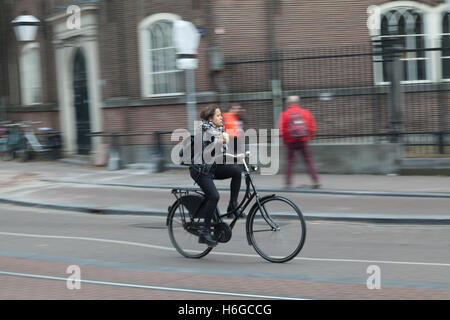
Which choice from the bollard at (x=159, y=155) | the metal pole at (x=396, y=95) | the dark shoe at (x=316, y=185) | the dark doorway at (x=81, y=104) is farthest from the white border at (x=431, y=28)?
the dark doorway at (x=81, y=104)

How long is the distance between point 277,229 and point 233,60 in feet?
32.0

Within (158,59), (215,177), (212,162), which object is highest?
(158,59)

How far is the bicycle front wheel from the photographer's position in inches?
281

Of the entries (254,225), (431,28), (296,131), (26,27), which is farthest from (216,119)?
(26,27)

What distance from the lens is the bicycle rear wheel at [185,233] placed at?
306 inches

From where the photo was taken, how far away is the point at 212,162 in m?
7.45

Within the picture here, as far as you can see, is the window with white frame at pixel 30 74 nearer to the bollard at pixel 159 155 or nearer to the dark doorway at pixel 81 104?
the dark doorway at pixel 81 104

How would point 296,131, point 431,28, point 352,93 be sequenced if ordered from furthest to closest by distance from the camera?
point 431,28 → point 352,93 → point 296,131

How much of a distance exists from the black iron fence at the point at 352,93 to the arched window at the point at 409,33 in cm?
3

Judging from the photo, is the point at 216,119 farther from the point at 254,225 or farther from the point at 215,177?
the point at 254,225

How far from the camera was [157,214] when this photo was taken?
36.3ft

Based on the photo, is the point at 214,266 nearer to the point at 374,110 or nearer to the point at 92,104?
the point at 374,110

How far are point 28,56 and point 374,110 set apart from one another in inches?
472
